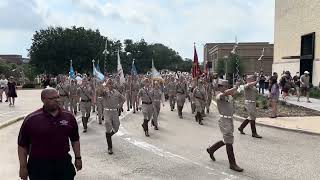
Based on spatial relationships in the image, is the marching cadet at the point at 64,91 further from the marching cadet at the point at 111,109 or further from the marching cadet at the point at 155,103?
the marching cadet at the point at 111,109

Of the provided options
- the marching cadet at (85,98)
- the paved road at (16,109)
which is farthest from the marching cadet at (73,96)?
the marching cadet at (85,98)

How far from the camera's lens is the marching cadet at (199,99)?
1858 centimetres

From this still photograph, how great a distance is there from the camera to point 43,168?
18.9 feet

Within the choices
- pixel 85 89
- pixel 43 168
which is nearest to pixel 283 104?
pixel 85 89

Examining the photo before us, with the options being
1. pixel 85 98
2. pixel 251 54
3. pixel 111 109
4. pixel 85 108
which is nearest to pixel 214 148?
pixel 111 109

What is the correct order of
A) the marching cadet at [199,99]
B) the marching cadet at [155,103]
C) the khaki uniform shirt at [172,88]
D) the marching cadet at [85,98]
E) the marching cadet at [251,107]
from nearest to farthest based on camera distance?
the marching cadet at [251,107] → the marching cadet at [155,103] → the marching cadet at [85,98] → the marching cadet at [199,99] → the khaki uniform shirt at [172,88]

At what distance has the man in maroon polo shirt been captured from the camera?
18.6 feet

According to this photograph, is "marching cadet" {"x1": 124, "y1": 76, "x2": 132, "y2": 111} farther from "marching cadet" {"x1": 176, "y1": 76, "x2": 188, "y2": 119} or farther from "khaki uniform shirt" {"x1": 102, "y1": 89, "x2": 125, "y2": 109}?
"khaki uniform shirt" {"x1": 102, "y1": 89, "x2": 125, "y2": 109}

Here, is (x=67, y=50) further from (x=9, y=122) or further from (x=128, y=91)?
(x=9, y=122)

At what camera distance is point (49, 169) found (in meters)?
5.76

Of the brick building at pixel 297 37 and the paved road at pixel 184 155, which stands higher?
the brick building at pixel 297 37

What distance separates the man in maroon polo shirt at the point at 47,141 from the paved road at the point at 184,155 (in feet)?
11.9

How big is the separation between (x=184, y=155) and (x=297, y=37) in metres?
36.2

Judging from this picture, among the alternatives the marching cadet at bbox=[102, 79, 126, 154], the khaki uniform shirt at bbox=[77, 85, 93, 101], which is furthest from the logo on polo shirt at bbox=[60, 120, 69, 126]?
the khaki uniform shirt at bbox=[77, 85, 93, 101]
